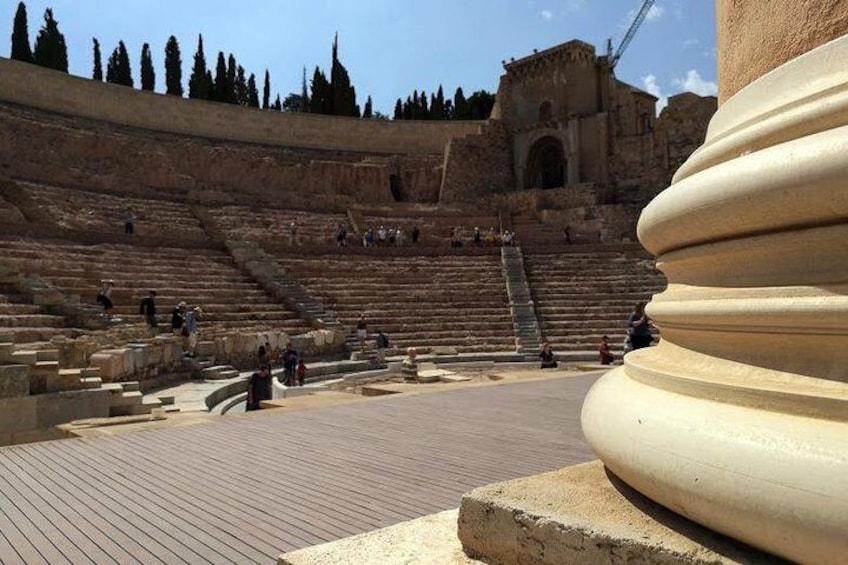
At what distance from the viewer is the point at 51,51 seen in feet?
127

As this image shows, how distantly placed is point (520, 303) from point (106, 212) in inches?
560

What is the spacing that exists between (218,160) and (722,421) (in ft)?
112

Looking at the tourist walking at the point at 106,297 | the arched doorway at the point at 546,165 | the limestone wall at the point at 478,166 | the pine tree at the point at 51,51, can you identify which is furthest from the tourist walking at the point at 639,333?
the pine tree at the point at 51,51

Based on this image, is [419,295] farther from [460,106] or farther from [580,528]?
[460,106]

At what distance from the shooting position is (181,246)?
64.7 feet

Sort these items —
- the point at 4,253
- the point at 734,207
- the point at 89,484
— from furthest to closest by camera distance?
the point at 4,253 < the point at 89,484 < the point at 734,207

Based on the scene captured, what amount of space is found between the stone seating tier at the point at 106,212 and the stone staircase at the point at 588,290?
1133 cm

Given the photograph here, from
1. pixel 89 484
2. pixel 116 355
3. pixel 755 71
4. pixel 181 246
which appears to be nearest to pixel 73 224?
pixel 181 246

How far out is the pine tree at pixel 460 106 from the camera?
5069 cm

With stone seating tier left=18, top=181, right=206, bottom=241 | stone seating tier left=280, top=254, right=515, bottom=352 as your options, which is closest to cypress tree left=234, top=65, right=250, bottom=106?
stone seating tier left=18, top=181, right=206, bottom=241

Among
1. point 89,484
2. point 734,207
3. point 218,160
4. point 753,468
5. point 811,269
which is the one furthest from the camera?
point 218,160

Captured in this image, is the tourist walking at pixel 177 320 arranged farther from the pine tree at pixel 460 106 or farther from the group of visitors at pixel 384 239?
the pine tree at pixel 460 106

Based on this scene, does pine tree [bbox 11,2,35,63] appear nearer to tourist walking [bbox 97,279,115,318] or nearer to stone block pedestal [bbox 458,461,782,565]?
tourist walking [bbox 97,279,115,318]

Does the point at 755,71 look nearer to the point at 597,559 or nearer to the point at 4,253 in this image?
the point at 597,559
